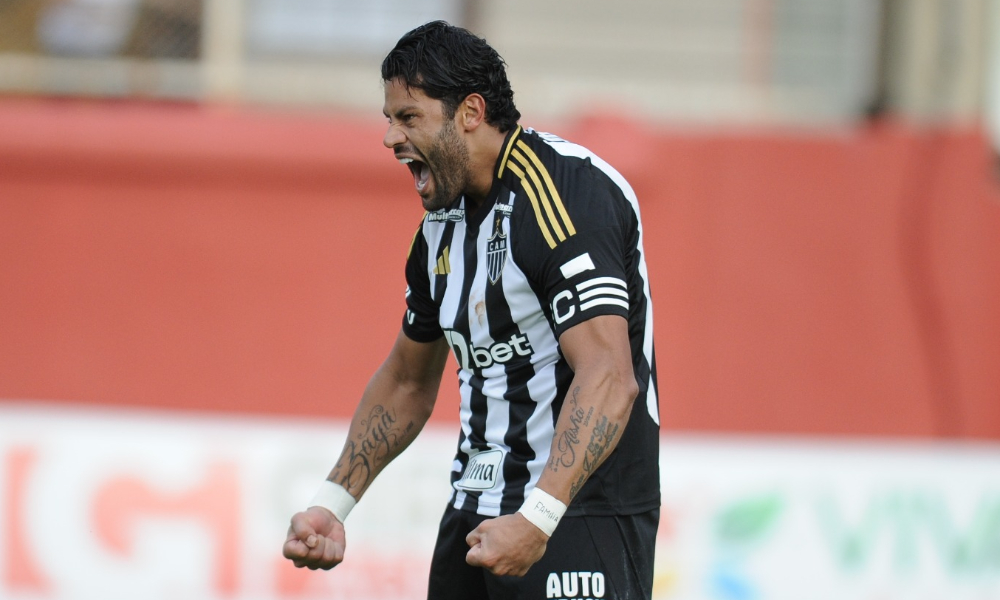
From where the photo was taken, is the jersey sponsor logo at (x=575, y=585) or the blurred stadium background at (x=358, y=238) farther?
the blurred stadium background at (x=358, y=238)

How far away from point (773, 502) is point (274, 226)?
3.29 m

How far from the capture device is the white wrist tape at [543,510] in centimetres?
272

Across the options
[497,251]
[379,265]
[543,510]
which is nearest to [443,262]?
[497,251]

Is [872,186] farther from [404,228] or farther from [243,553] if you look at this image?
[243,553]

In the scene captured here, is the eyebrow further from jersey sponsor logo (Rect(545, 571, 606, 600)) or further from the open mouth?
jersey sponsor logo (Rect(545, 571, 606, 600))

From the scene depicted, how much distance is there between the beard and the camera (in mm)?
3012

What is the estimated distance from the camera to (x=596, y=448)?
2.79 m

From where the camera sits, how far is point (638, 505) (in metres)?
3.07

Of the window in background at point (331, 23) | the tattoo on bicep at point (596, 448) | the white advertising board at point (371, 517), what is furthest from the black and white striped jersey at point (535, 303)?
the window in background at point (331, 23)

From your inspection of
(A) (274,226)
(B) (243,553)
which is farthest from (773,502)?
(A) (274,226)

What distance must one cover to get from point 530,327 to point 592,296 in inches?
10.4

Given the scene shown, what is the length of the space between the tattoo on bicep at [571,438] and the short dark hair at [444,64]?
0.79 meters

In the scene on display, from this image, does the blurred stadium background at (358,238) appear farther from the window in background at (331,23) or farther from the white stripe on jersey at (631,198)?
the white stripe on jersey at (631,198)

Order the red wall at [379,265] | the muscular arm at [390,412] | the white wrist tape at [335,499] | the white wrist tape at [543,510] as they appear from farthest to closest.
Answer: the red wall at [379,265]
the muscular arm at [390,412]
the white wrist tape at [335,499]
the white wrist tape at [543,510]
